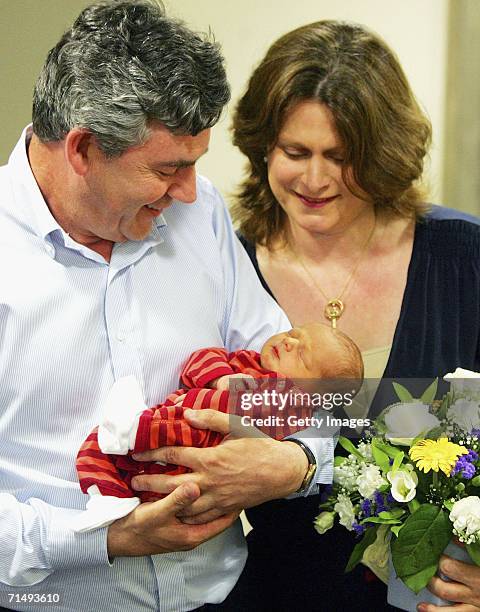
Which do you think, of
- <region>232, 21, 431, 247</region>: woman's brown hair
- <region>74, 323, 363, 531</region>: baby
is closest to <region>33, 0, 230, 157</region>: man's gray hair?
<region>74, 323, 363, 531</region>: baby

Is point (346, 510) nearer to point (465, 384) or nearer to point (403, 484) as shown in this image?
point (403, 484)

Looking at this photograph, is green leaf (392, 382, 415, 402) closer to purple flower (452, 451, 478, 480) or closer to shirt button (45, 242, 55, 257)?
purple flower (452, 451, 478, 480)

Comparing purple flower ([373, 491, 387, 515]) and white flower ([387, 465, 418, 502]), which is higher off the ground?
white flower ([387, 465, 418, 502])

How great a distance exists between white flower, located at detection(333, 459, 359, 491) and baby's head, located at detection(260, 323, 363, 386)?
155mm

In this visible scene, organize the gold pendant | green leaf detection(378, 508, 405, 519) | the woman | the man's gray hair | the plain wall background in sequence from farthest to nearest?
1. the plain wall background
2. the gold pendant
3. the woman
4. green leaf detection(378, 508, 405, 519)
5. the man's gray hair

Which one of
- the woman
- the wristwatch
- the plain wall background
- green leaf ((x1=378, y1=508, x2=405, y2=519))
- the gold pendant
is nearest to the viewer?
green leaf ((x1=378, y1=508, x2=405, y2=519))

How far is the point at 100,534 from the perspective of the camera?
164 cm

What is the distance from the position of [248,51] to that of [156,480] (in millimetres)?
1961

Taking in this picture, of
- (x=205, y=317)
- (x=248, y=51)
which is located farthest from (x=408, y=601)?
(x=248, y=51)

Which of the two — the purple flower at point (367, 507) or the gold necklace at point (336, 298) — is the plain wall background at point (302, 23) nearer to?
the gold necklace at point (336, 298)

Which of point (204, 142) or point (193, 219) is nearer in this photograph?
point (204, 142)

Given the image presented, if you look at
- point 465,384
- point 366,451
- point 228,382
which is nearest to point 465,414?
point 465,384

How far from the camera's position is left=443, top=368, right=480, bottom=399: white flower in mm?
1697

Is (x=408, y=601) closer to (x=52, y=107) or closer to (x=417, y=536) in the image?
(x=417, y=536)
